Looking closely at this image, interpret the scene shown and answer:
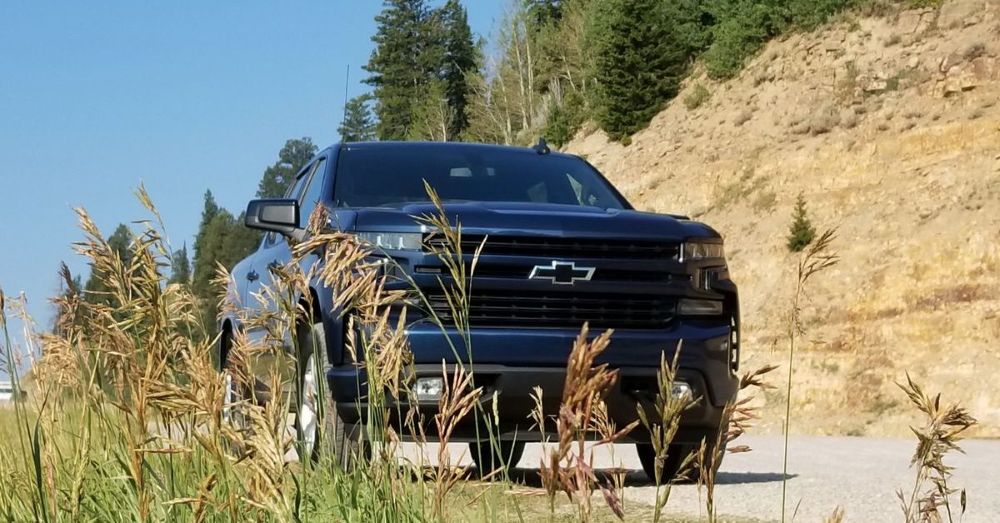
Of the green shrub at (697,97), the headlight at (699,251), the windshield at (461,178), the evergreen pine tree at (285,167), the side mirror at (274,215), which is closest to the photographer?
the side mirror at (274,215)

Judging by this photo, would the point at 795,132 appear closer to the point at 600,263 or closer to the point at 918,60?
the point at 918,60

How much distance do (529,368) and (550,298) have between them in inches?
15.7

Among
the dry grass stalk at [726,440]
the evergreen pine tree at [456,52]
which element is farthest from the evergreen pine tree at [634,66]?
the dry grass stalk at [726,440]

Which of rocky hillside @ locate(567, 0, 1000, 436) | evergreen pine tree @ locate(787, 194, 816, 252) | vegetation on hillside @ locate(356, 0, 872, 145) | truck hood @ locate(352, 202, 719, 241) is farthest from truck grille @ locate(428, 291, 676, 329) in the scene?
vegetation on hillside @ locate(356, 0, 872, 145)

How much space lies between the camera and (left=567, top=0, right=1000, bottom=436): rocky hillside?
28594 mm

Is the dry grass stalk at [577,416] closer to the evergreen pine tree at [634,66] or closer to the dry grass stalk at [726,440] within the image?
the dry grass stalk at [726,440]

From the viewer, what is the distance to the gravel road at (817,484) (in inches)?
257

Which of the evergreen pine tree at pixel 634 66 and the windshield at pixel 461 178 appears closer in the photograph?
the windshield at pixel 461 178

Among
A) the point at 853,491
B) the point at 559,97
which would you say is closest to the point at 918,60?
the point at 559,97

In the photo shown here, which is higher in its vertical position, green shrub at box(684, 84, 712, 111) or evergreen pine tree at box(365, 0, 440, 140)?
evergreen pine tree at box(365, 0, 440, 140)

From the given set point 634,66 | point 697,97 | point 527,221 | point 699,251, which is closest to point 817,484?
point 699,251

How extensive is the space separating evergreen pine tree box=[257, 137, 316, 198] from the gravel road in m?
159

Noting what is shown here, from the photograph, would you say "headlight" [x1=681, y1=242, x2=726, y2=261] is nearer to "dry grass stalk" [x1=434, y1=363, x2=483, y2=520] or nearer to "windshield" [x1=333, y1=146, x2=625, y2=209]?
"windshield" [x1=333, y1=146, x2=625, y2=209]

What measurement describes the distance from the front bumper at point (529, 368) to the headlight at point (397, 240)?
42 centimetres
